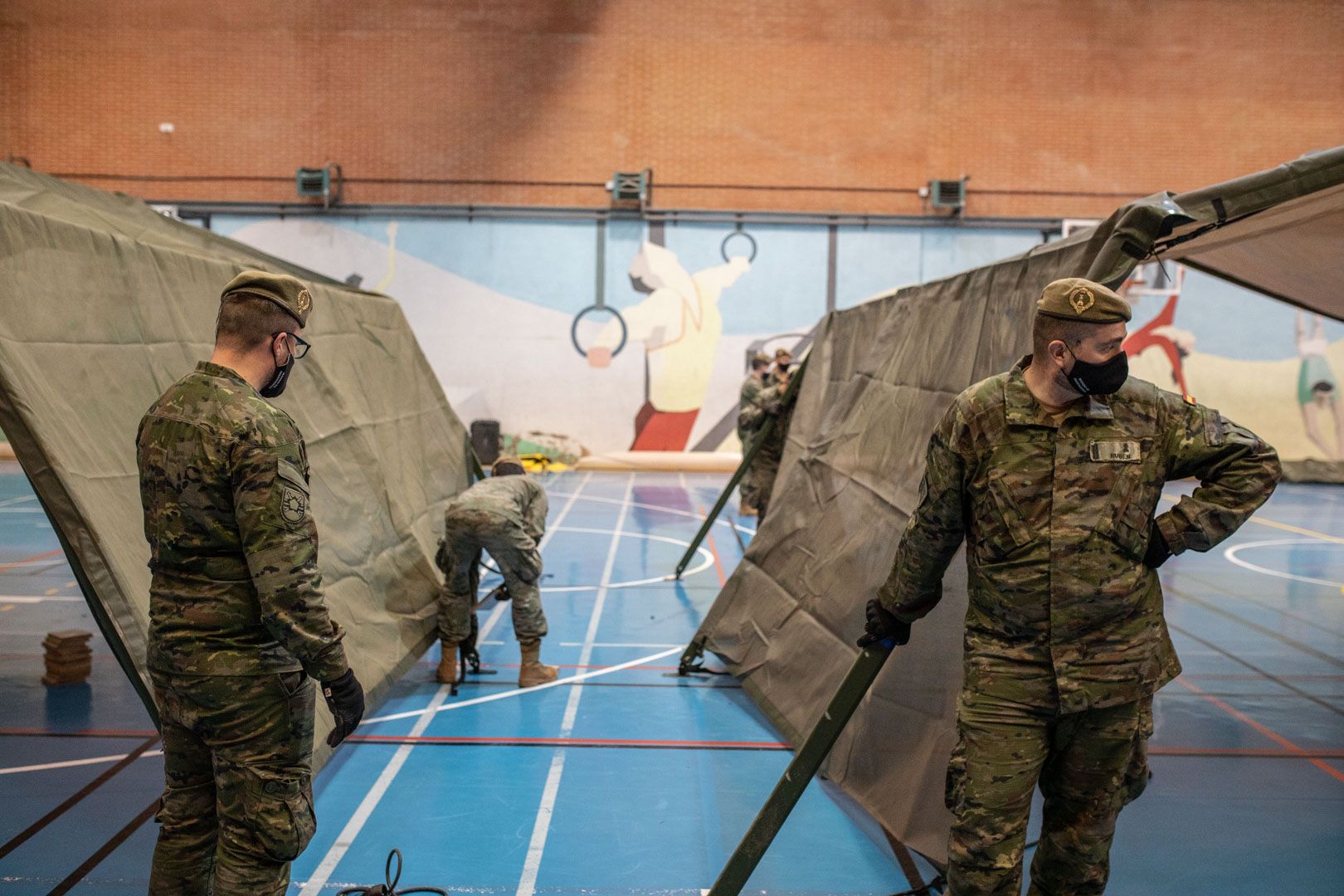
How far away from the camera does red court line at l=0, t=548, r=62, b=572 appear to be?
9648 mm

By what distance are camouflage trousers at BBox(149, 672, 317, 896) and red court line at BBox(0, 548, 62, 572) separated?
8020 millimetres

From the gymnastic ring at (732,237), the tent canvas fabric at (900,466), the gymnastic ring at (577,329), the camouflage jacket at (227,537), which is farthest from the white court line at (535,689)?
the gymnastic ring at (732,237)

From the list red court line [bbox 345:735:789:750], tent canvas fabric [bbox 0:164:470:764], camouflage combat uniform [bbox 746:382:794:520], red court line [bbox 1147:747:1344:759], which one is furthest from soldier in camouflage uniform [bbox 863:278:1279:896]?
camouflage combat uniform [bbox 746:382:794:520]

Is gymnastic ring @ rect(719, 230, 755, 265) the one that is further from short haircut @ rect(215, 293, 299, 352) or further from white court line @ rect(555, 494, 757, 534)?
short haircut @ rect(215, 293, 299, 352)

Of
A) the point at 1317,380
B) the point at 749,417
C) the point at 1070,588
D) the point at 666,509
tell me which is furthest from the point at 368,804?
the point at 1317,380

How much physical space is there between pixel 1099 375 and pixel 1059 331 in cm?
17

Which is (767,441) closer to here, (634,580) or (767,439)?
(767,439)

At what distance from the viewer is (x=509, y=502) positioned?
636cm

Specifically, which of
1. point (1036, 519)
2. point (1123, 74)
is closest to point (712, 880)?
point (1036, 519)

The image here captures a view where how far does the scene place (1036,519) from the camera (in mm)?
2918

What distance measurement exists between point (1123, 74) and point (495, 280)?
11.8 metres

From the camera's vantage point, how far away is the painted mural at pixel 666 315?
59.7ft

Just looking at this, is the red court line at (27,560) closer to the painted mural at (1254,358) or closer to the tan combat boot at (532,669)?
the tan combat boot at (532,669)

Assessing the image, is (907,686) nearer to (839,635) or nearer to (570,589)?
(839,635)
